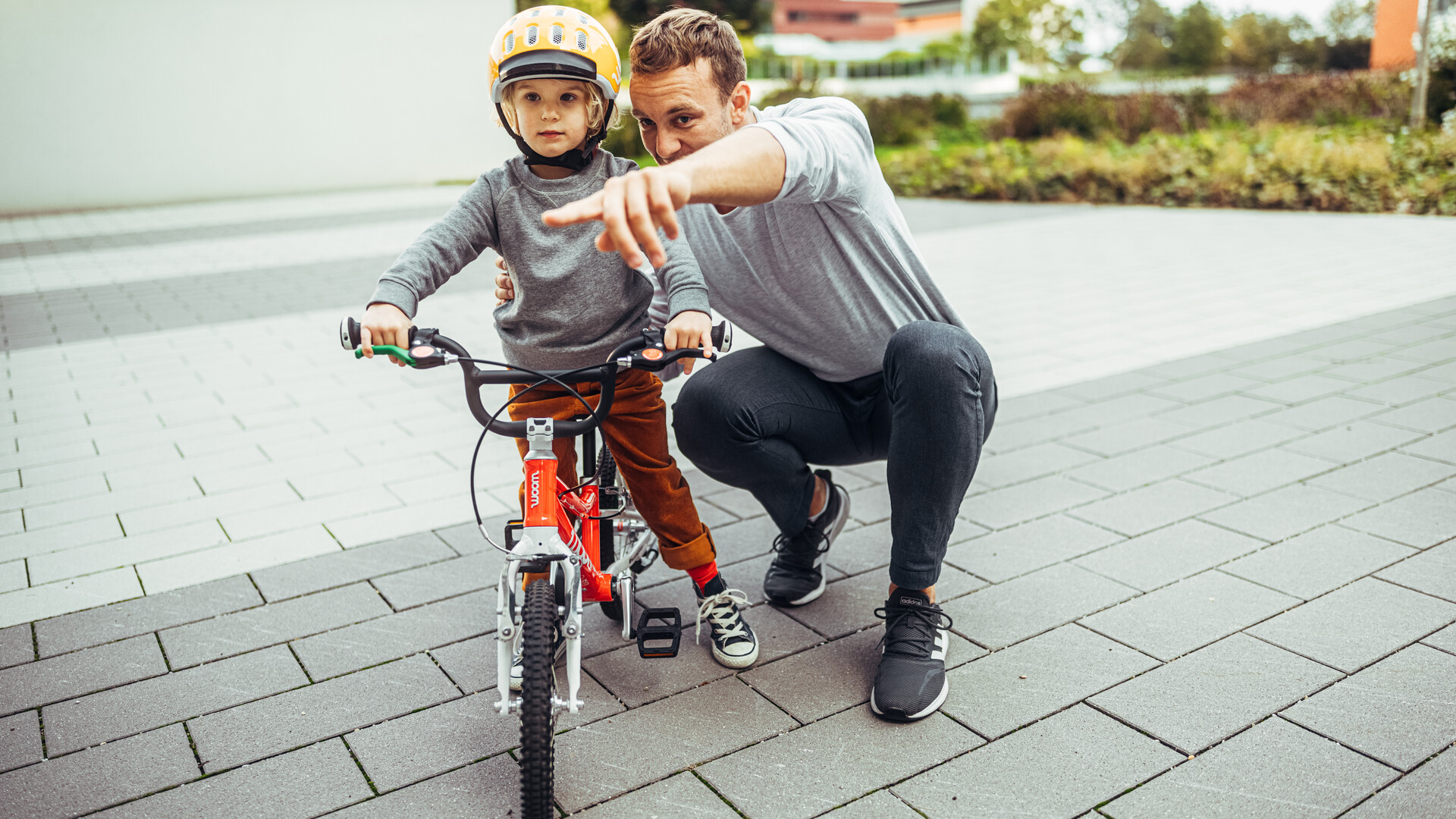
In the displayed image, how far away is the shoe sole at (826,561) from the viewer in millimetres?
2773

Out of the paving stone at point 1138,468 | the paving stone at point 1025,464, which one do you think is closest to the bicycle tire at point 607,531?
the paving stone at point 1025,464

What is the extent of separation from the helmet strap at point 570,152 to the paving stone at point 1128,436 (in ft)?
A: 7.66

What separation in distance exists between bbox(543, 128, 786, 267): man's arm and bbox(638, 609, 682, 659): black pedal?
1052mm

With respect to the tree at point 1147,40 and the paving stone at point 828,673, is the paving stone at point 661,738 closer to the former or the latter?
the paving stone at point 828,673

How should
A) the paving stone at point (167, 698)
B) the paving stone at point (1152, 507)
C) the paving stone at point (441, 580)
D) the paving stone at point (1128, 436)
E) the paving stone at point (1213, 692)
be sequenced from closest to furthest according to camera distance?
the paving stone at point (1213, 692)
the paving stone at point (167, 698)
the paving stone at point (441, 580)
the paving stone at point (1152, 507)
the paving stone at point (1128, 436)

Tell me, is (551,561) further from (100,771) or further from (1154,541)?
(1154,541)

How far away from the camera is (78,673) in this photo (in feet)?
8.20

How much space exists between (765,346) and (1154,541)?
50.0 inches

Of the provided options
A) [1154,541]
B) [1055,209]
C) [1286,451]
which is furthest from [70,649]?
[1055,209]

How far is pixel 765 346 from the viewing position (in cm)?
279

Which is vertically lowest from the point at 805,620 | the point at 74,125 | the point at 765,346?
the point at 805,620

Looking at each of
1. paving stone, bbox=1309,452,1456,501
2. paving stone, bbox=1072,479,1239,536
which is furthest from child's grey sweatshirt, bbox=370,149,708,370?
paving stone, bbox=1309,452,1456,501

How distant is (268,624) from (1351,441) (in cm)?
355

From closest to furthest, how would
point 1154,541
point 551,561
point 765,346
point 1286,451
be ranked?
point 551,561 → point 765,346 → point 1154,541 → point 1286,451
